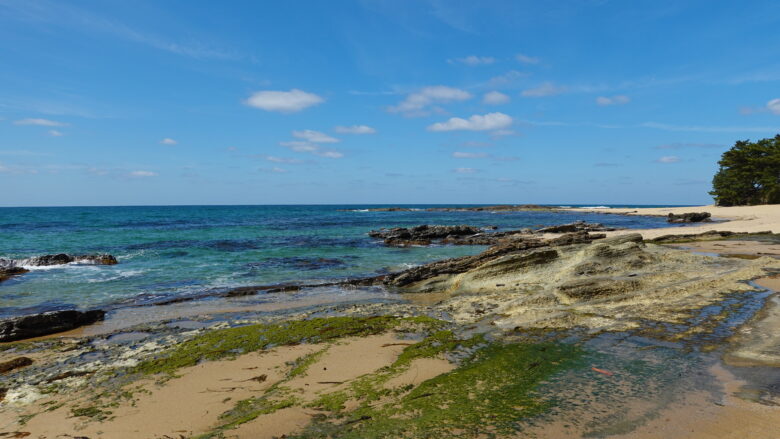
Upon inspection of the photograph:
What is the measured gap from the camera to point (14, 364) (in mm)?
8109

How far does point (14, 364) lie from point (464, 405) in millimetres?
9642

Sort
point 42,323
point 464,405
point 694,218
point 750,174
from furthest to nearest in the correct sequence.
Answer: point 750,174 < point 694,218 < point 42,323 < point 464,405

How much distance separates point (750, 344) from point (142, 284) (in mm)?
21664

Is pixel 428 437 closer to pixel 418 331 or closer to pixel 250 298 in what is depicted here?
pixel 418 331

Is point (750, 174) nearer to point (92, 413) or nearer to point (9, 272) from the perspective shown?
point (92, 413)

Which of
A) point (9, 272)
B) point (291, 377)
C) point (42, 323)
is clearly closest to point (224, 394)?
point (291, 377)

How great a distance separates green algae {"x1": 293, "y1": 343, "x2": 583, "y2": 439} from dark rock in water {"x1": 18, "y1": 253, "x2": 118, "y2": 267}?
2636cm

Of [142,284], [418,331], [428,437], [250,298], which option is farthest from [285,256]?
[428,437]

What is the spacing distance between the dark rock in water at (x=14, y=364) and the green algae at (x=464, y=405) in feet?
24.6

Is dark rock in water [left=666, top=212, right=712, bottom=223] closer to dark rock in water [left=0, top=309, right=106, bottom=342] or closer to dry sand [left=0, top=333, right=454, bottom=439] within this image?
dry sand [left=0, top=333, right=454, bottom=439]

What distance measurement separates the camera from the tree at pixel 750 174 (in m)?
59.5

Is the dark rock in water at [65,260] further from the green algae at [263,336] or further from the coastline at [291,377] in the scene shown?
the green algae at [263,336]

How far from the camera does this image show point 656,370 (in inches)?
246

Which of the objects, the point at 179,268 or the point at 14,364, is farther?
the point at 179,268
